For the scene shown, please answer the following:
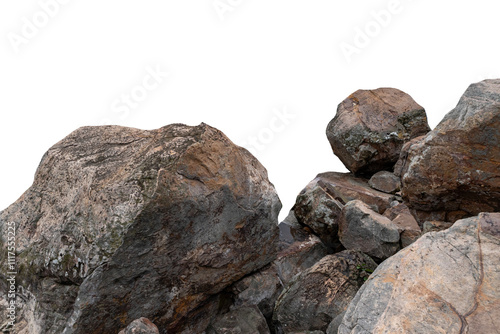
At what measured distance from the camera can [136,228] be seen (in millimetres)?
6062

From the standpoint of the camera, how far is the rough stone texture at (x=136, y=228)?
20.1ft

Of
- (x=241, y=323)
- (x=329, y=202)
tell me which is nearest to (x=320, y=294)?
(x=241, y=323)

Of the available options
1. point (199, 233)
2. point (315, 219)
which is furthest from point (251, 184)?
point (315, 219)

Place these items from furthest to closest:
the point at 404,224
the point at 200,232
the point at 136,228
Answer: the point at 404,224 → the point at 200,232 → the point at 136,228

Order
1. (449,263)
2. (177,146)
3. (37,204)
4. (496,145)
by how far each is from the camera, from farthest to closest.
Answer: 1. (37,204)
2. (177,146)
3. (496,145)
4. (449,263)

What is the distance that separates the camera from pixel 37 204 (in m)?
7.50

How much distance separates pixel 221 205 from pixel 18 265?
390cm

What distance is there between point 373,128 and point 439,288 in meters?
8.20

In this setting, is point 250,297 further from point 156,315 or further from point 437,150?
point 437,150

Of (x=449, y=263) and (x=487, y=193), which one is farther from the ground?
(x=449, y=263)

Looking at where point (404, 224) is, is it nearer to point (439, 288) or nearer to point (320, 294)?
point (320, 294)

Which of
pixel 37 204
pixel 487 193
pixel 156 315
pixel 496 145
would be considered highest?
pixel 37 204

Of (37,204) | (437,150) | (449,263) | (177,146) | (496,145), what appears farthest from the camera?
(37,204)

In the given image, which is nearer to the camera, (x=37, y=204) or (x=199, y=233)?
(x=199, y=233)
